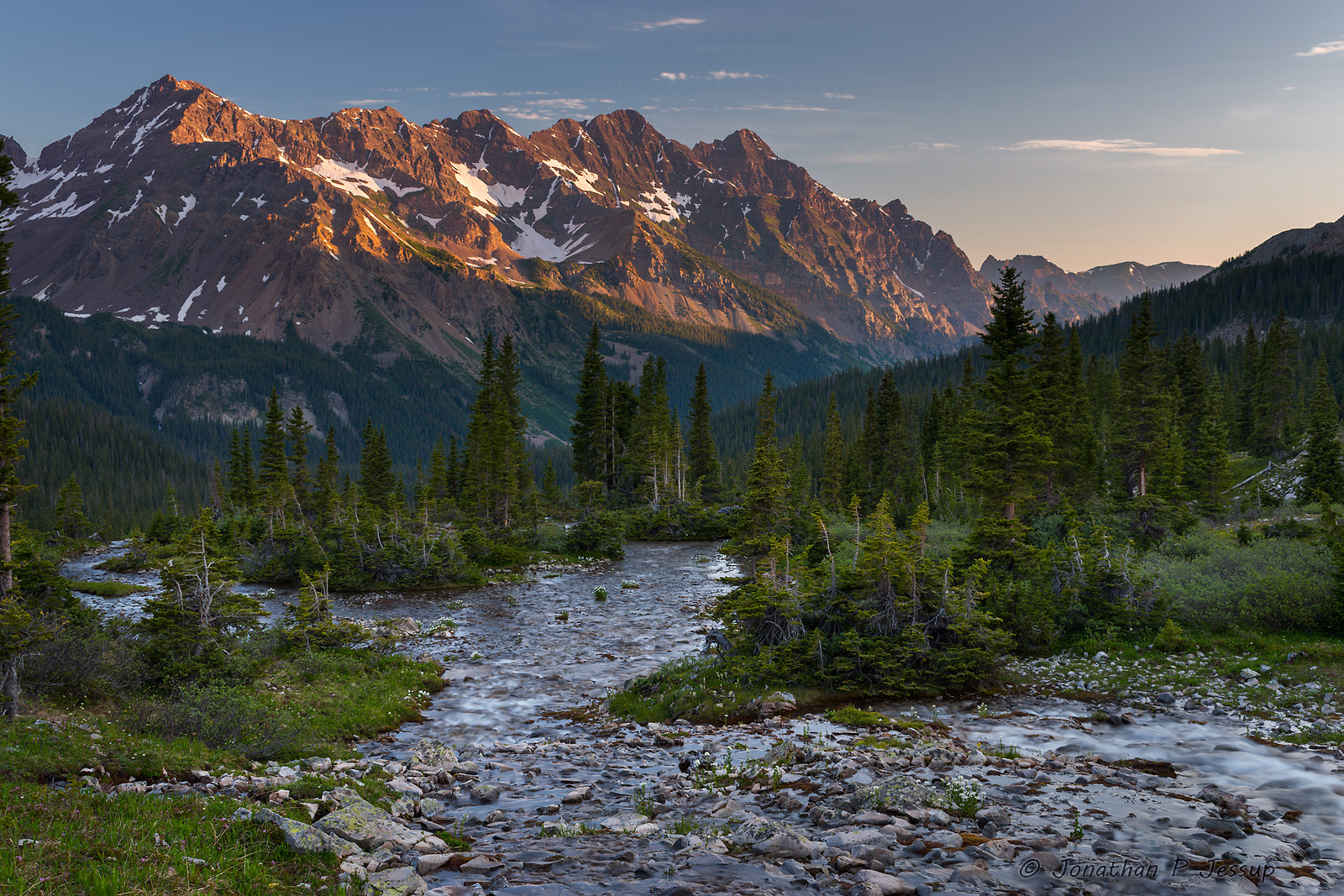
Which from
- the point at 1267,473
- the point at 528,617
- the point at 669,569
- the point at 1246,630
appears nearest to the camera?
the point at 1246,630

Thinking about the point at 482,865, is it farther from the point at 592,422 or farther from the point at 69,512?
the point at 69,512

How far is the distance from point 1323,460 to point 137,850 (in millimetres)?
63292

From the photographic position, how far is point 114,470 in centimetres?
18575

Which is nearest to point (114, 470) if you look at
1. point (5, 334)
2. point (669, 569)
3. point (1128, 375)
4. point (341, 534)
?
point (341, 534)

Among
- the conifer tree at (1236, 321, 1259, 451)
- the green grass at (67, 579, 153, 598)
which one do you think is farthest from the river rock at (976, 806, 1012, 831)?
the conifer tree at (1236, 321, 1259, 451)

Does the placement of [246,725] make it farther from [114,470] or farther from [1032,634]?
[114,470]

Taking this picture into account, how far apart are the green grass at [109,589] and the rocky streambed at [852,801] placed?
41.4 meters

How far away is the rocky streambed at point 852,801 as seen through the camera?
9156 mm

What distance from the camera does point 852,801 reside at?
1182 cm

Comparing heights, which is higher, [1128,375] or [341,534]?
[1128,375]

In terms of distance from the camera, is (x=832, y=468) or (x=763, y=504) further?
(x=832, y=468)

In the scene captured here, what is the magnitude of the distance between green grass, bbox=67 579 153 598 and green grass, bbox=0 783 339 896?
4703 centimetres

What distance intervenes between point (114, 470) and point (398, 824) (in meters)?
226

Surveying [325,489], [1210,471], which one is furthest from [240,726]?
Result: [1210,471]
